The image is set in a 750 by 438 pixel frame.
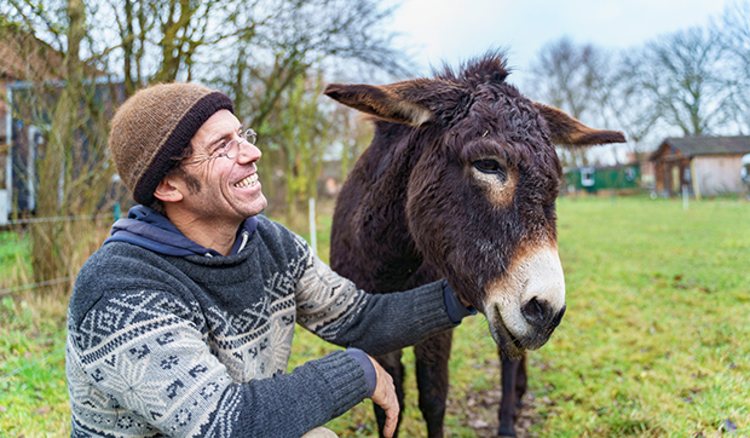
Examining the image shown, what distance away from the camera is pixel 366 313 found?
2.14 m

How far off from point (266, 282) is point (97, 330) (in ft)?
2.31

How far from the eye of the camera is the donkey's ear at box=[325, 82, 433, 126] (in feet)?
6.01

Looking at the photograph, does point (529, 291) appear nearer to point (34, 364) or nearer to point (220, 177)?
point (220, 177)

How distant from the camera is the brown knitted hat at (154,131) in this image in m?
1.58

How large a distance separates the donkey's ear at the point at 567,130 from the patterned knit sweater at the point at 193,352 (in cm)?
104

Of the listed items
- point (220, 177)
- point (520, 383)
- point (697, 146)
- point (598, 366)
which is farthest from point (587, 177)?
point (220, 177)

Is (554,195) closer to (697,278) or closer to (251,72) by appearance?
(697,278)

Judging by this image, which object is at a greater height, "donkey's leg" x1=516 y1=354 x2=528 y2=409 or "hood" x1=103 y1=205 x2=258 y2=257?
"hood" x1=103 y1=205 x2=258 y2=257

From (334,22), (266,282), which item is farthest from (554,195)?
(334,22)

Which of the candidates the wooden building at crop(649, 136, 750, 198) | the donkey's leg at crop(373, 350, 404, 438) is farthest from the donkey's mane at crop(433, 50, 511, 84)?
the wooden building at crop(649, 136, 750, 198)

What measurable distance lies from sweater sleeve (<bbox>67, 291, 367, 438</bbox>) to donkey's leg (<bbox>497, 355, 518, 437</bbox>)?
7.75 ft

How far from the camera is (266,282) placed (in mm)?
1916

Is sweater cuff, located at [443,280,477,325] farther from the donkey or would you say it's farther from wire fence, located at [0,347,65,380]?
wire fence, located at [0,347,65,380]

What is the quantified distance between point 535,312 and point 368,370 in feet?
2.11
